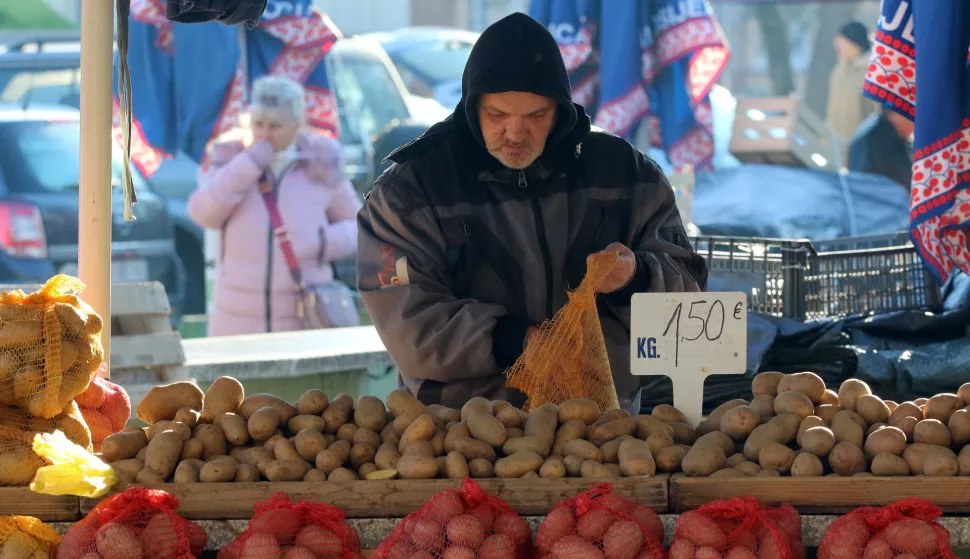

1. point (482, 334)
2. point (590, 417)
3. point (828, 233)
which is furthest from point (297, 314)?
point (828, 233)

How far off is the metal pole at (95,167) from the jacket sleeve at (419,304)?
0.63 meters

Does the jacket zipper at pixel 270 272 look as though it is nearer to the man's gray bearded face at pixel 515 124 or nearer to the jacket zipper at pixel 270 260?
the jacket zipper at pixel 270 260

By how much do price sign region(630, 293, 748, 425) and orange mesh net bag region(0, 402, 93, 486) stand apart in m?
1.18

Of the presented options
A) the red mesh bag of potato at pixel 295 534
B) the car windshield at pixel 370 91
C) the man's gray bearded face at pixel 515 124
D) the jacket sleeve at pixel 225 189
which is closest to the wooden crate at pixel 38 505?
the red mesh bag of potato at pixel 295 534

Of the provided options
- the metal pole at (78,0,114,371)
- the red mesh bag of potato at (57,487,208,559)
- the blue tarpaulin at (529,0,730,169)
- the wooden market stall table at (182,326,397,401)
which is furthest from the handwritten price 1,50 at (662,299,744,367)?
the blue tarpaulin at (529,0,730,169)

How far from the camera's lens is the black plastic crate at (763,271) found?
4.29 m

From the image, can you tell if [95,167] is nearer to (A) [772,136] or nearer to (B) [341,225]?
(B) [341,225]

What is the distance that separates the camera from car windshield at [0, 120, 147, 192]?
7637 mm

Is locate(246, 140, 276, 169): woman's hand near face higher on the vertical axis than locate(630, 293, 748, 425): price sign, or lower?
higher

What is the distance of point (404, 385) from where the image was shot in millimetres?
3213

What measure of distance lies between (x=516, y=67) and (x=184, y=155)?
6231mm

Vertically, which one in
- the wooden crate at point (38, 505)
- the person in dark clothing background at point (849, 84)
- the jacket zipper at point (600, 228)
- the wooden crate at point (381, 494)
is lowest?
the wooden crate at point (38, 505)

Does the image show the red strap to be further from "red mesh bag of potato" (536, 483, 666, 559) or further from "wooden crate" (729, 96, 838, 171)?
"wooden crate" (729, 96, 838, 171)

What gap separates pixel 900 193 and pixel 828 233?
0.70 metres
